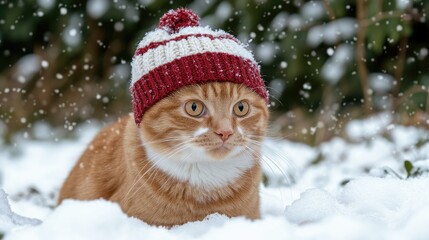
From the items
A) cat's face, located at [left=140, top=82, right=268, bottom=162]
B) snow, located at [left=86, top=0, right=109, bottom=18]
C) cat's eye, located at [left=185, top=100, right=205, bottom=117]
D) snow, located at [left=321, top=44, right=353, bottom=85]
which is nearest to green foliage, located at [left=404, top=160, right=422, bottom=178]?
cat's face, located at [left=140, top=82, right=268, bottom=162]

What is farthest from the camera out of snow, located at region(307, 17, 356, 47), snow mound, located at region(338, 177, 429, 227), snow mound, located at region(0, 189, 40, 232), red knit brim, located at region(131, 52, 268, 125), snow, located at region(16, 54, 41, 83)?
snow, located at region(16, 54, 41, 83)

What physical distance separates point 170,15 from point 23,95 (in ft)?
12.9

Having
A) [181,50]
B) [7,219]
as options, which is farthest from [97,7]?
[7,219]

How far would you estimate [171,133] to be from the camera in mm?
2420

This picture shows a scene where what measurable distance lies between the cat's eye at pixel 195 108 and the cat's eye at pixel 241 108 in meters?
0.14

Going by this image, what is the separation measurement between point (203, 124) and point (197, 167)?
195mm

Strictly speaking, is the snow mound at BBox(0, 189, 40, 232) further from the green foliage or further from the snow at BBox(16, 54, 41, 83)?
the snow at BBox(16, 54, 41, 83)

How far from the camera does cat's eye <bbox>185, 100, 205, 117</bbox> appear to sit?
7.81 feet

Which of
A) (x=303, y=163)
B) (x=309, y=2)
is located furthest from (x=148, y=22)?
(x=303, y=163)

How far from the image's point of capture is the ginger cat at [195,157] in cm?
235

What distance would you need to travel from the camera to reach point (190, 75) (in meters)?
2.41

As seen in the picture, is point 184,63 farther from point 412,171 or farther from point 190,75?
point 412,171

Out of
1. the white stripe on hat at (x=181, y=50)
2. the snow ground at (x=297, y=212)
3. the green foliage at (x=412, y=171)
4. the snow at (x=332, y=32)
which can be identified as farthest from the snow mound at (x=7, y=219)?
the snow at (x=332, y=32)

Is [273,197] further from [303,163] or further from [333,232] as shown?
[333,232]
